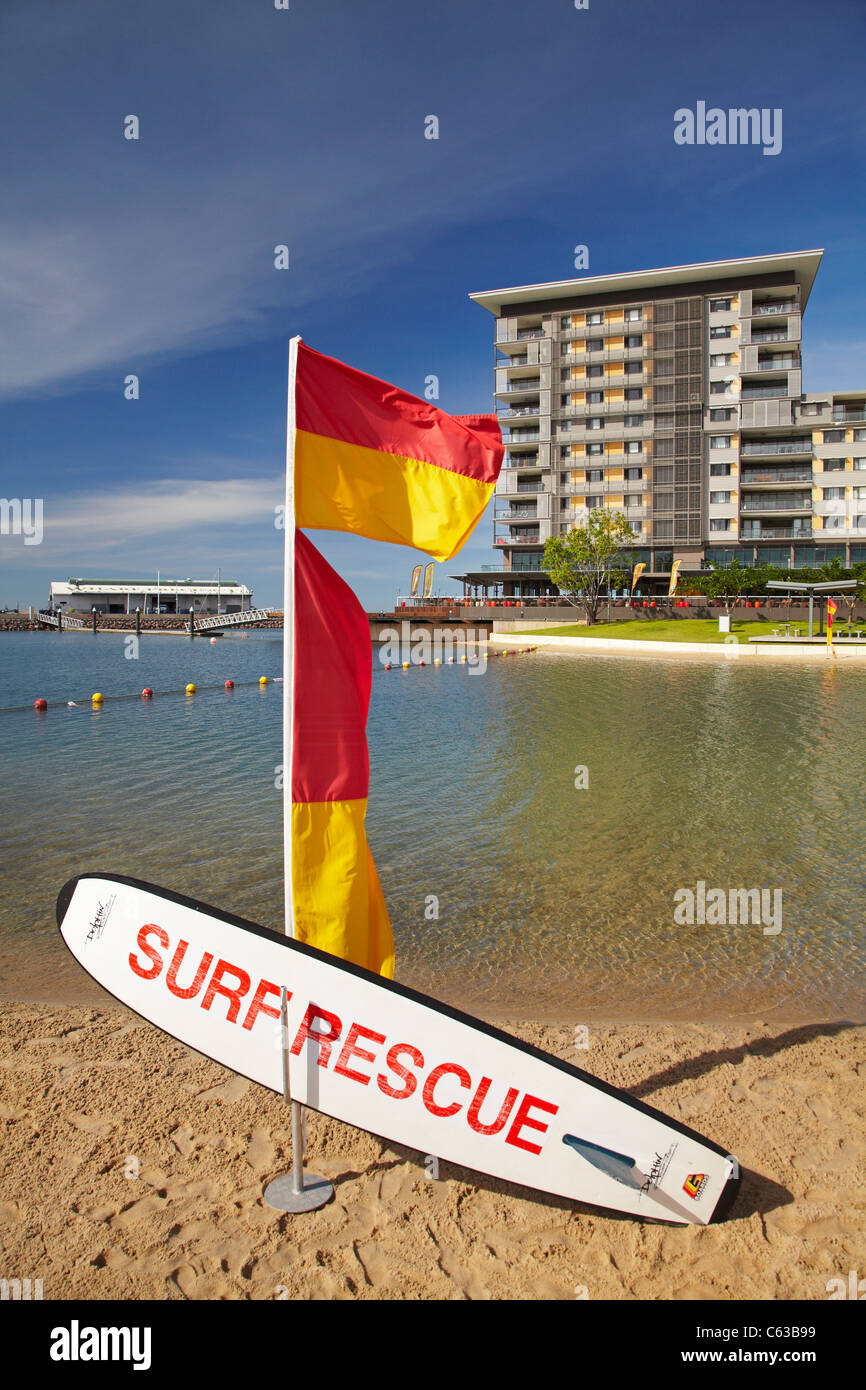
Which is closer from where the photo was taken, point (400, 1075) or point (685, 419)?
point (400, 1075)

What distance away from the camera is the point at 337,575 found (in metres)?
4.78

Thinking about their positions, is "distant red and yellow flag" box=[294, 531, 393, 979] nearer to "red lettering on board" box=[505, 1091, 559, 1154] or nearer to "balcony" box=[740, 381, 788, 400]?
"red lettering on board" box=[505, 1091, 559, 1154]

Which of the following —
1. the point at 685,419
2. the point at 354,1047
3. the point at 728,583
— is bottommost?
the point at 354,1047

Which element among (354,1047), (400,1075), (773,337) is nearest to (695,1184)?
(400,1075)

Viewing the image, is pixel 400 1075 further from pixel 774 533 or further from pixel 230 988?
pixel 774 533

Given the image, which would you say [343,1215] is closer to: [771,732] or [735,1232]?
[735,1232]

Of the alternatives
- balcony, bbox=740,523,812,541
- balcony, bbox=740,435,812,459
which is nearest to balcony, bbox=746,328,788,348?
balcony, bbox=740,435,812,459

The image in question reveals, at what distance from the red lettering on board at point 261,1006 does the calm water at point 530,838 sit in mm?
3328

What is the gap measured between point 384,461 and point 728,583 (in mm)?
71790

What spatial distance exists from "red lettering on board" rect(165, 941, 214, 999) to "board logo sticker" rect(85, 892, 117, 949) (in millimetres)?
559

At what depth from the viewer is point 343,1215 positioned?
14.7 ft

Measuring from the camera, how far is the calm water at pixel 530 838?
7.98 m

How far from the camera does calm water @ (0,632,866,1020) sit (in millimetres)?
7984

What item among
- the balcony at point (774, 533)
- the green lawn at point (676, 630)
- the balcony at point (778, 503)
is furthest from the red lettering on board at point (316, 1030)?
the balcony at point (778, 503)
